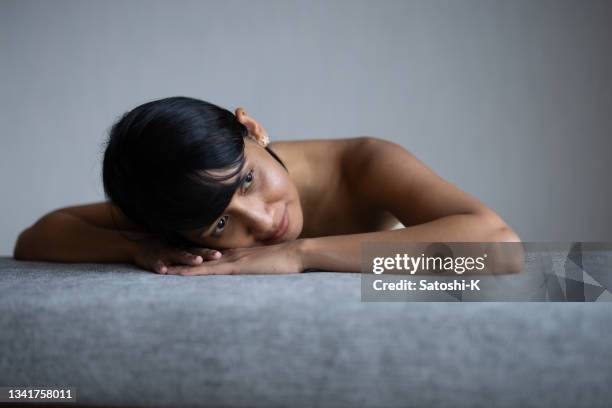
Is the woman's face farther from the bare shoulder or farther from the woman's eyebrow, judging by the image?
the bare shoulder

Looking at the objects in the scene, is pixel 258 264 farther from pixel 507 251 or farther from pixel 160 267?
pixel 507 251

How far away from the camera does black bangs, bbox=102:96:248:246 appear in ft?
3.25

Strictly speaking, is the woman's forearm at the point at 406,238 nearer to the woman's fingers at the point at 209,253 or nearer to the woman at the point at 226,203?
the woman at the point at 226,203

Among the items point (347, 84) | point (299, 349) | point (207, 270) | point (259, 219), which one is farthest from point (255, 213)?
point (347, 84)

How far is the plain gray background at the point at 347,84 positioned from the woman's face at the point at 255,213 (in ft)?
4.78

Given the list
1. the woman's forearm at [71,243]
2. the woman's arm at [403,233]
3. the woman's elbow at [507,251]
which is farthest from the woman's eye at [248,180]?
the woman's elbow at [507,251]

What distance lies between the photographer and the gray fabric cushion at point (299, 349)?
0.69 metres

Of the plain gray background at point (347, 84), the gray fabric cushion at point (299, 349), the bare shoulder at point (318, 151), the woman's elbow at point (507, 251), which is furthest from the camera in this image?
the plain gray background at point (347, 84)

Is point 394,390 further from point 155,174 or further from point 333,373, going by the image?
point 155,174

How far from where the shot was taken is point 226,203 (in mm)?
1018

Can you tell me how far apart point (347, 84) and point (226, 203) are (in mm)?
1652

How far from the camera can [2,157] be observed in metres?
2.61

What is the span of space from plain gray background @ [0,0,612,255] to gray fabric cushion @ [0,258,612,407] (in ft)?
6.13

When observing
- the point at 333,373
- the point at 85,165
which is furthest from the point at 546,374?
the point at 85,165
